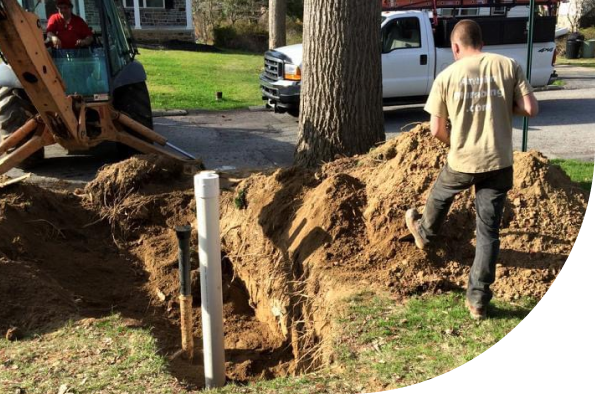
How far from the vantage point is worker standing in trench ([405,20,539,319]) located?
4.24 metres

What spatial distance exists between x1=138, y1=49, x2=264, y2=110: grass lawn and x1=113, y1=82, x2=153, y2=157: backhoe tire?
5.30 m

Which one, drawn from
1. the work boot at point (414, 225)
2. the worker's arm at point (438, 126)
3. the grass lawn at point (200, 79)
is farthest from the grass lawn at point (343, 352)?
the grass lawn at point (200, 79)

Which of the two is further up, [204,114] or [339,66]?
[339,66]

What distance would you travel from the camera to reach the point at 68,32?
8.84 meters

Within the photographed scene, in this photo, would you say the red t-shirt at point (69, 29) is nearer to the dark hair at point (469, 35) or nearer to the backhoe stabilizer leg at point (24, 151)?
the backhoe stabilizer leg at point (24, 151)

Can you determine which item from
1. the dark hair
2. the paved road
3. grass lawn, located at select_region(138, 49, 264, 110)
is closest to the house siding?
grass lawn, located at select_region(138, 49, 264, 110)

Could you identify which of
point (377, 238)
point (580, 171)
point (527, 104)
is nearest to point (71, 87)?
point (377, 238)

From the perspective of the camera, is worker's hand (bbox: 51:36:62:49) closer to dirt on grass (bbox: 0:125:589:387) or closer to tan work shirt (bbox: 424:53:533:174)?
dirt on grass (bbox: 0:125:589:387)

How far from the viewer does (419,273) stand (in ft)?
16.3

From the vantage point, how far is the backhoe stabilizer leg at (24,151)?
790 centimetres

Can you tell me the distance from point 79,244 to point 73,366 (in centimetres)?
274

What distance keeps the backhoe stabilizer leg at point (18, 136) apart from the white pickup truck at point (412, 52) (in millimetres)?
5491

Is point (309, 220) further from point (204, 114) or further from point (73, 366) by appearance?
point (204, 114)

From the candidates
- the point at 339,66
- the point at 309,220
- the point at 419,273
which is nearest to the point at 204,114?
the point at 339,66
